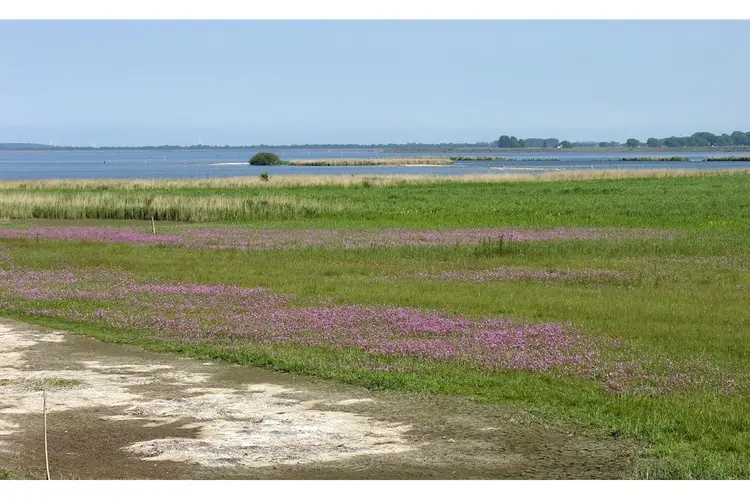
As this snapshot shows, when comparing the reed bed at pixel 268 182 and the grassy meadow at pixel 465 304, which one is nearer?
the grassy meadow at pixel 465 304

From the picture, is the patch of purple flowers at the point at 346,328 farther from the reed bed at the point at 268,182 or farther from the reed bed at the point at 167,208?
the reed bed at the point at 268,182

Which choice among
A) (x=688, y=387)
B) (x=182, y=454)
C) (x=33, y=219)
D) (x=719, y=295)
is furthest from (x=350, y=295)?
(x=33, y=219)

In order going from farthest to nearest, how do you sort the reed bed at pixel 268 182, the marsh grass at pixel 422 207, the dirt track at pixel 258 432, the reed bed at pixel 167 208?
the reed bed at pixel 268 182
the reed bed at pixel 167 208
the marsh grass at pixel 422 207
the dirt track at pixel 258 432

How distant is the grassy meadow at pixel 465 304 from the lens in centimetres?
1205

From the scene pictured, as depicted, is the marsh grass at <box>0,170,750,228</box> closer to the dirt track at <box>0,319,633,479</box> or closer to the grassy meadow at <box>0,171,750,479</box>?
the grassy meadow at <box>0,171,750,479</box>

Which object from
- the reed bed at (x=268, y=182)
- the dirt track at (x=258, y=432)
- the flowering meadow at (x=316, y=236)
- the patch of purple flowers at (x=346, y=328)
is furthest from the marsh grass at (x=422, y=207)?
the dirt track at (x=258, y=432)

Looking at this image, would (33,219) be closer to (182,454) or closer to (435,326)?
(435,326)

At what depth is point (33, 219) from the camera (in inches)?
1922

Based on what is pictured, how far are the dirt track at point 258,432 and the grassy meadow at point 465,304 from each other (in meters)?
0.66

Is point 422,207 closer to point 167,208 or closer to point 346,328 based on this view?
point 167,208

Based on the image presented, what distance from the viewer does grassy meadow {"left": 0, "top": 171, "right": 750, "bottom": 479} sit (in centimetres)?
1205

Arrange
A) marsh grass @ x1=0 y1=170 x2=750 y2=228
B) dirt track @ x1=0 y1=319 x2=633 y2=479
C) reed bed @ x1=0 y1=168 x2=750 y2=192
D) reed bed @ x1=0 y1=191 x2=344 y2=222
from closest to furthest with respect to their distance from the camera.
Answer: dirt track @ x1=0 y1=319 x2=633 y2=479 < marsh grass @ x1=0 y1=170 x2=750 y2=228 < reed bed @ x1=0 y1=191 x2=344 y2=222 < reed bed @ x1=0 y1=168 x2=750 y2=192

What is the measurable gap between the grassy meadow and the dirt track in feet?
2.16

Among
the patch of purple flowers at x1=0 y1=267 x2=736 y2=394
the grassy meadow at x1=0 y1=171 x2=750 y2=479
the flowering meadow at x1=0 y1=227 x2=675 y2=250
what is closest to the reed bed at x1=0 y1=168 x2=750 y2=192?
the grassy meadow at x1=0 y1=171 x2=750 y2=479
